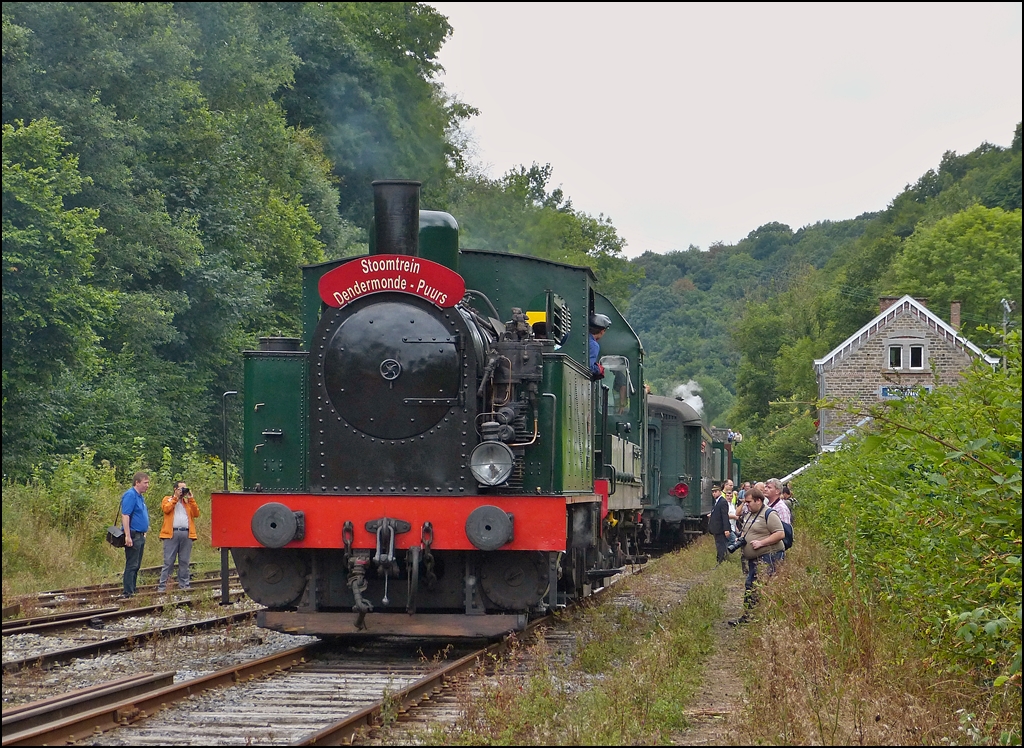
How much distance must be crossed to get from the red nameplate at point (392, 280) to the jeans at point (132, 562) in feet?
19.4

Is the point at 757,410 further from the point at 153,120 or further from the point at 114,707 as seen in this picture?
the point at 114,707

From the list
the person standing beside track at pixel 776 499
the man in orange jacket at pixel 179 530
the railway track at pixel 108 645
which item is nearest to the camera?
the railway track at pixel 108 645

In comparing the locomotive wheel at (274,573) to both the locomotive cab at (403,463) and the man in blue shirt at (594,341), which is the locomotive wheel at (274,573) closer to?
the locomotive cab at (403,463)

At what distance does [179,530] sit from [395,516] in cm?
688

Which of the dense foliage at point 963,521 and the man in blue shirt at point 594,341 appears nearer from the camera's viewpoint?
the dense foliage at point 963,521

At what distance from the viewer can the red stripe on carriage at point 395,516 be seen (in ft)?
28.2

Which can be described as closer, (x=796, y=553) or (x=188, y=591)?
(x=188, y=591)

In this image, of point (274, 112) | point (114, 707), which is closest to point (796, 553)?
point (114, 707)

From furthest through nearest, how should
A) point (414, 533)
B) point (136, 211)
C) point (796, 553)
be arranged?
point (136, 211)
point (796, 553)
point (414, 533)

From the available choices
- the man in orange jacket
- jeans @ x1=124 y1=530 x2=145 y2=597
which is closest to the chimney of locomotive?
jeans @ x1=124 y1=530 x2=145 y2=597

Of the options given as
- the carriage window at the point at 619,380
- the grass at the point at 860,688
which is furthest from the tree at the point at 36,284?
the grass at the point at 860,688

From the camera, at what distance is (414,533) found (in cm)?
871

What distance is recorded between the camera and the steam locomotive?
8719 millimetres

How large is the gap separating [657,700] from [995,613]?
2026 mm
